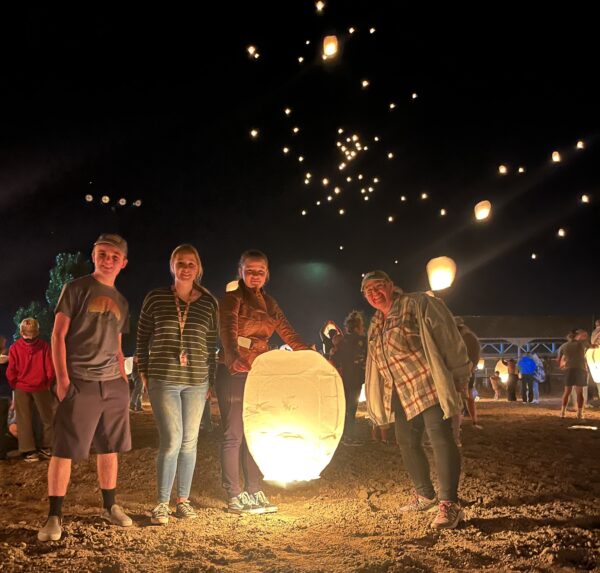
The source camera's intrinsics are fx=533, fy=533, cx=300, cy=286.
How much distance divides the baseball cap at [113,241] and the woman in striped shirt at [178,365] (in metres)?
0.35

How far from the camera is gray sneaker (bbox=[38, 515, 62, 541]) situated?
304cm

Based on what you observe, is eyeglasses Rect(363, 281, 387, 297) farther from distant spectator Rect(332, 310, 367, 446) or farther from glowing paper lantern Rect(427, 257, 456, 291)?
glowing paper lantern Rect(427, 257, 456, 291)

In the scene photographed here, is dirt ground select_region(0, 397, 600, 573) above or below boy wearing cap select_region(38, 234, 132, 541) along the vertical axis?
below

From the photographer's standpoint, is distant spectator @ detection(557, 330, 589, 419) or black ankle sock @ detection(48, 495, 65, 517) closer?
black ankle sock @ detection(48, 495, 65, 517)

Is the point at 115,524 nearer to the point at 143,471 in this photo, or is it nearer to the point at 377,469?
the point at 143,471

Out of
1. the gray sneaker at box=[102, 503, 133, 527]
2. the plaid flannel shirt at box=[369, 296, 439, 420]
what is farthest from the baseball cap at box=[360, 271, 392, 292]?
the gray sneaker at box=[102, 503, 133, 527]

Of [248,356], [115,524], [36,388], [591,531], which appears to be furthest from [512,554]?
[36,388]

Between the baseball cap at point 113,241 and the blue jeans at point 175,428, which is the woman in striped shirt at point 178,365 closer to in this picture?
the blue jeans at point 175,428

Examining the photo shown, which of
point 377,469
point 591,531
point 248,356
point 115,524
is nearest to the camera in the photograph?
point 591,531

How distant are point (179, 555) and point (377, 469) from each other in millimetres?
3029

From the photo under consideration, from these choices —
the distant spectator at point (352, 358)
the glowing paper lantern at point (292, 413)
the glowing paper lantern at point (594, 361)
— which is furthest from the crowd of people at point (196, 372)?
the glowing paper lantern at point (594, 361)

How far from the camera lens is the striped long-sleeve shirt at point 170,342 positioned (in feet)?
12.1

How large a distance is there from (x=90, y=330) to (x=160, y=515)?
128 centimetres

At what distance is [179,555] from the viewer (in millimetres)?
2793
